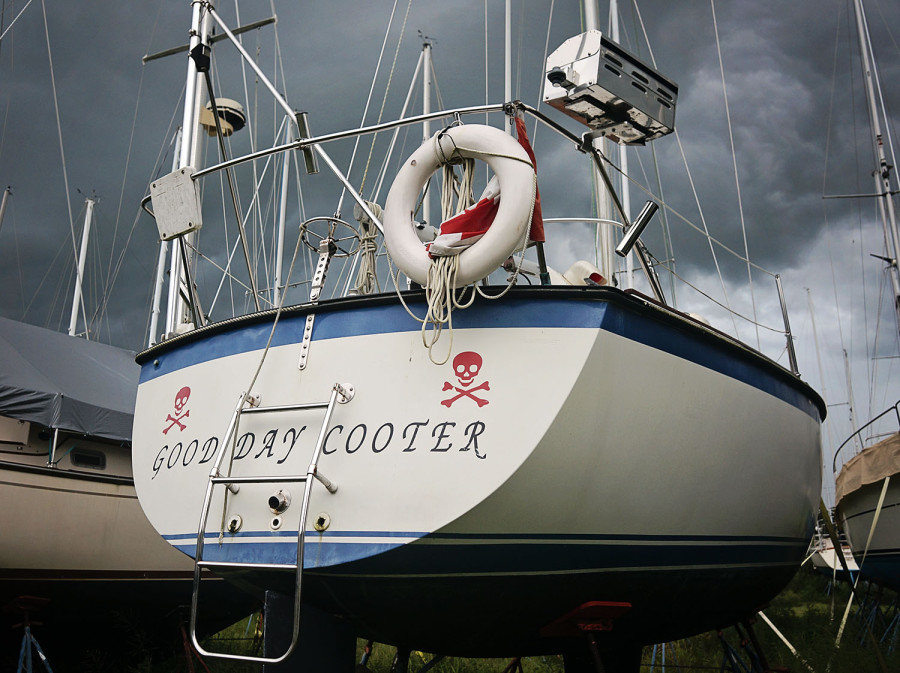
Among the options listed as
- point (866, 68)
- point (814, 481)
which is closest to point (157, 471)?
Answer: point (814, 481)

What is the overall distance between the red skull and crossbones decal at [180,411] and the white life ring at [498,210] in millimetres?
1307

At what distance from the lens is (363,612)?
117 inches

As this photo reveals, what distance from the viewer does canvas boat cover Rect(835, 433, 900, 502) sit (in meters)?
6.31

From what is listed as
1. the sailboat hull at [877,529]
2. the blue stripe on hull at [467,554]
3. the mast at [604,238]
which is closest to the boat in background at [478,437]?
the blue stripe on hull at [467,554]

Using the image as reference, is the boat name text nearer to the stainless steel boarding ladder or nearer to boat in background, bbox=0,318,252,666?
the stainless steel boarding ladder

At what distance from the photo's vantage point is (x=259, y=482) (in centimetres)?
277

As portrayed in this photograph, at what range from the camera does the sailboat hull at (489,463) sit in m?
2.63

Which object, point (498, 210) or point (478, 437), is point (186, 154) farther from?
point (478, 437)

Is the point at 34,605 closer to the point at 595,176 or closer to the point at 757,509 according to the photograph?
the point at 757,509

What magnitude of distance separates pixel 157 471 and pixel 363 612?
48.8 inches

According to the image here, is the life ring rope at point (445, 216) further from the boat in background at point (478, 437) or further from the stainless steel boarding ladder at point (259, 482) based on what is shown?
the stainless steel boarding ladder at point (259, 482)

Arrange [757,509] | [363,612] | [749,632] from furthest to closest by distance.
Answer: [749,632]
[757,509]
[363,612]

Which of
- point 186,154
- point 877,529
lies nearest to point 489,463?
point 186,154

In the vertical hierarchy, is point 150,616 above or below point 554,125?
below
